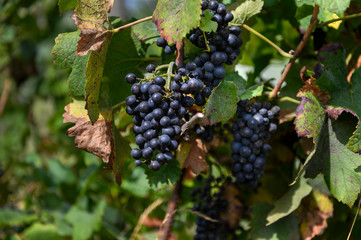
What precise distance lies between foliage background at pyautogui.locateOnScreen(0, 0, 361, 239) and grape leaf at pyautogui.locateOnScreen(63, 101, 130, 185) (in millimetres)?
168

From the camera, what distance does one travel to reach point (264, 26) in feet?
5.03

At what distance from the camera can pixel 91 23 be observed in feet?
2.97

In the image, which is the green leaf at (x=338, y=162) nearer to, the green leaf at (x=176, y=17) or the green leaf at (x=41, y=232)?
the green leaf at (x=176, y=17)

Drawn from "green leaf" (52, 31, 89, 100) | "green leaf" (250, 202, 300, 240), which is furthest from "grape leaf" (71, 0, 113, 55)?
"green leaf" (250, 202, 300, 240)

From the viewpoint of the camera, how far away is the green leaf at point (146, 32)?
108 cm

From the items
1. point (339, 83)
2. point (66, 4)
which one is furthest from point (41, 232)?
point (339, 83)

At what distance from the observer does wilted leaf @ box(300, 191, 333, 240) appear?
1.16 metres

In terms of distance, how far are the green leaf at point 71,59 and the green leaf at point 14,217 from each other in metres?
0.94

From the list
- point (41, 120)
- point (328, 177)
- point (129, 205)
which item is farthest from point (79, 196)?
point (41, 120)

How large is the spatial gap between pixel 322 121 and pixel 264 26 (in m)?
0.66

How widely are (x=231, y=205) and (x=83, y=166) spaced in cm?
98

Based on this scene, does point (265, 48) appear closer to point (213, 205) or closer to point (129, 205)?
point (213, 205)

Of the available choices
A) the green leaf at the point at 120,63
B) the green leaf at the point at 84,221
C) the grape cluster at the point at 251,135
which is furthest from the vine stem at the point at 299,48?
the green leaf at the point at 84,221

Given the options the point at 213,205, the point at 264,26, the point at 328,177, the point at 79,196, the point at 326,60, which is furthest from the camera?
the point at 79,196
